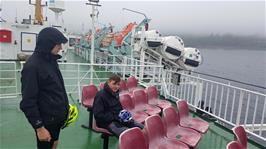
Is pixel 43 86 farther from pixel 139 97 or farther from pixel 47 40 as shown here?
pixel 139 97

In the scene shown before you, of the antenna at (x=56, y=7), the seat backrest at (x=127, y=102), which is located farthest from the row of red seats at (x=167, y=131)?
the antenna at (x=56, y=7)

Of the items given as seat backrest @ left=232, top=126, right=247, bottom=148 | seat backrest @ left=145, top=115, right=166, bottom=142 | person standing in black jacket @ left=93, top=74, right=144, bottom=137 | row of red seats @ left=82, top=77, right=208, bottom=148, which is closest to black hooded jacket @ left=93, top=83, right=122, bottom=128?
person standing in black jacket @ left=93, top=74, right=144, bottom=137

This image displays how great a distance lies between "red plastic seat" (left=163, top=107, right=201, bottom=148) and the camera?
2.81 m

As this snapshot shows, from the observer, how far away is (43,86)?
1.77 metres

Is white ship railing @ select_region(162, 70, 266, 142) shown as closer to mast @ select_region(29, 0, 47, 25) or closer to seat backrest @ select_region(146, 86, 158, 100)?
seat backrest @ select_region(146, 86, 158, 100)

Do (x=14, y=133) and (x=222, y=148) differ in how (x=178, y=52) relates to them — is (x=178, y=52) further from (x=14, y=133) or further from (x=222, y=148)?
(x=14, y=133)

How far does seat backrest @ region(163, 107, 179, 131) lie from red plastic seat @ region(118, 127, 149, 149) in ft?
2.42

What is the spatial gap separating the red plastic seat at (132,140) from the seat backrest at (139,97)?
68.0 inches

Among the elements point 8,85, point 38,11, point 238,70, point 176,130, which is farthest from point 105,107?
point 238,70

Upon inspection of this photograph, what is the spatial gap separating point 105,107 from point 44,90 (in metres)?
1.12

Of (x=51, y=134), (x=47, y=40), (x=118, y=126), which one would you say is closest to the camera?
(x=47, y=40)

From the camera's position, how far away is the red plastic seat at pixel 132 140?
6.55 feet

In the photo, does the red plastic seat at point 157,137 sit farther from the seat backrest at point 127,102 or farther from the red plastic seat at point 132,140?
the seat backrest at point 127,102

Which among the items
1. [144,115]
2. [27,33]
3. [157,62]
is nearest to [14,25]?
[27,33]
